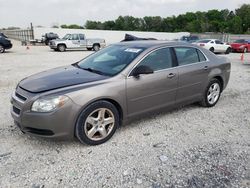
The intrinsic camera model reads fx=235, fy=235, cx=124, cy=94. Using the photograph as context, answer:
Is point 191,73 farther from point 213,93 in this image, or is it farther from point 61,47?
point 61,47

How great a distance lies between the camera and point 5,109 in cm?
500

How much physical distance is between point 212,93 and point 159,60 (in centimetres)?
182

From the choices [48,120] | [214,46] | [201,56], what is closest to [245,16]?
[214,46]

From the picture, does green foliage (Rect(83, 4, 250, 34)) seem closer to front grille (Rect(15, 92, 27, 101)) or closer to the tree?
the tree

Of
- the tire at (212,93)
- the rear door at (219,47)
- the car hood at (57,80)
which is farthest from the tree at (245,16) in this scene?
the car hood at (57,80)

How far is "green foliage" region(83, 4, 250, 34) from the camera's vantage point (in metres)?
75.5

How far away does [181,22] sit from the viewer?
89.9 metres

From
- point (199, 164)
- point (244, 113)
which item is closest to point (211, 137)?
point (199, 164)

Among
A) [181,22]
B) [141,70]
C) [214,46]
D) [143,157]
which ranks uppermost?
[181,22]

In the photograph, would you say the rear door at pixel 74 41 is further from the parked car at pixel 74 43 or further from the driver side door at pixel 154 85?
the driver side door at pixel 154 85

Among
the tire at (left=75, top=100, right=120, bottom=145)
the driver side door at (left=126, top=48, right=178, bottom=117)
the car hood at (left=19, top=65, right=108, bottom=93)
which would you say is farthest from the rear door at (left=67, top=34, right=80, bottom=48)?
the tire at (left=75, top=100, right=120, bottom=145)

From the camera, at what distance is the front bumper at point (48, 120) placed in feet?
10.2

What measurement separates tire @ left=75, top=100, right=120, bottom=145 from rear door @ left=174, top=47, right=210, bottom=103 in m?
1.51

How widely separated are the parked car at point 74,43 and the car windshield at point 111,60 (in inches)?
691
